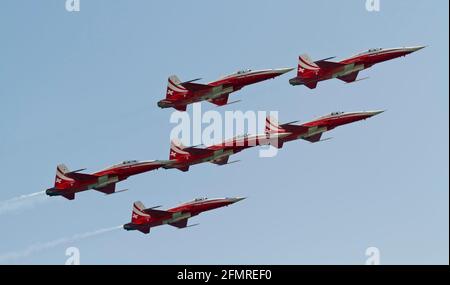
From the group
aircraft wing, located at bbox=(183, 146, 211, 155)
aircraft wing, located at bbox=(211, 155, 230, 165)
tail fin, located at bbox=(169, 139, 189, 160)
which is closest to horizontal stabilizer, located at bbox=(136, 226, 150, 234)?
tail fin, located at bbox=(169, 139, 189, 160)

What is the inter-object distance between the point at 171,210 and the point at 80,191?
11056 millimetres

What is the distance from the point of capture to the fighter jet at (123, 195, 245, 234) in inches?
6201

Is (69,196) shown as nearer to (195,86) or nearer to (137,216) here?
(137,216)

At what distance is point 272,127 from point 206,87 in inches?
351

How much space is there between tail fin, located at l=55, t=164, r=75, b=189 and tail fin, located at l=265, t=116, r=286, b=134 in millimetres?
22786

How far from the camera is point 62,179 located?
155000 millimetres

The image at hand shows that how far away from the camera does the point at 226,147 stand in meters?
154

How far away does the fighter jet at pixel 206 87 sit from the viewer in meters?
155

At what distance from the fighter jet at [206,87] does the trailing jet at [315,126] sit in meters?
5.42

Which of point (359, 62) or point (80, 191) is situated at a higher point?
point (359, 62)
